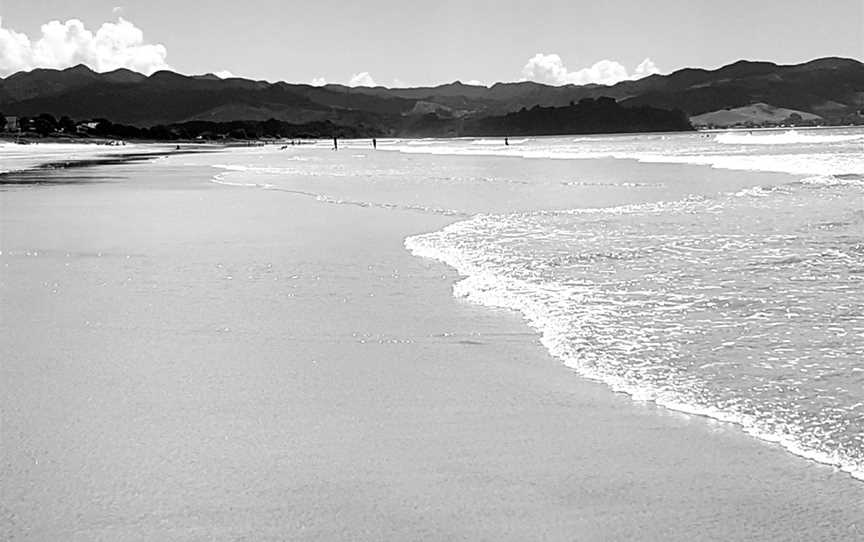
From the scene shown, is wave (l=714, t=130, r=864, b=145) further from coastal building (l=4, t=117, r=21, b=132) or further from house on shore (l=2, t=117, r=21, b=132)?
coastal building (l=4, t=117, r=21, b=132)

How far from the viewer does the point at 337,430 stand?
4.50 m

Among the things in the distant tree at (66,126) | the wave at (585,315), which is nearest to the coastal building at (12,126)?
the distant tree at (66,126)

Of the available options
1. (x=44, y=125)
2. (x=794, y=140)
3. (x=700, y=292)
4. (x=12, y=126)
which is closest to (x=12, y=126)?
(x=12, y=126)

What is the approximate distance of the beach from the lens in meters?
3.44

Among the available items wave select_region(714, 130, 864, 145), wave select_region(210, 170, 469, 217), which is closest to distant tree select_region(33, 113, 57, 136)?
wave select_region(714, 130, 864, 145)

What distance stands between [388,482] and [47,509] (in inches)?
53.5

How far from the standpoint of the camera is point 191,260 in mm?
10266

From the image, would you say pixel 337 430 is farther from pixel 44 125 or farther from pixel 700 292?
pixel 44 125

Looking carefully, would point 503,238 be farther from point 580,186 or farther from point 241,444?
point 580,186

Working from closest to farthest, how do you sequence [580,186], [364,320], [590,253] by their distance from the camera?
1. [364,320]
2. [590,253]
3. [580,186]

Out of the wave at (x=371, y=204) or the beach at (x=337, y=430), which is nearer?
the beach at (x=337, y=430)

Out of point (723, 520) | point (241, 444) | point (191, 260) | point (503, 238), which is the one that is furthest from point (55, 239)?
point (723, 520)

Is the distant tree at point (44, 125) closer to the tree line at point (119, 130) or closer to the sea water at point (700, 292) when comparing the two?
the tree line at point (119, 130)

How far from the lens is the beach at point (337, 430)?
3436mm
